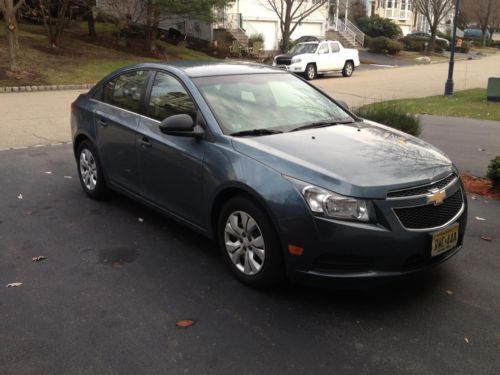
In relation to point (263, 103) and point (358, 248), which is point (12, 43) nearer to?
point (263, 103)

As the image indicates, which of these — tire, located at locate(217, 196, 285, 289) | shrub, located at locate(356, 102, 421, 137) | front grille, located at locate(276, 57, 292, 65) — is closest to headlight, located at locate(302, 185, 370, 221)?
tire, located at locate(217, 196, 285, 289)

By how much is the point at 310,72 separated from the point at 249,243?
72.2 ft

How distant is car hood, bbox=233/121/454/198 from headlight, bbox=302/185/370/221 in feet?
0.15

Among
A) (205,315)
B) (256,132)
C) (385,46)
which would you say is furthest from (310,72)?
(205,315)

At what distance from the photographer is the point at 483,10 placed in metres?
64.2

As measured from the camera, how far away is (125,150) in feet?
17.0

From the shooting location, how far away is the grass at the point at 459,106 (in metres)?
12.9

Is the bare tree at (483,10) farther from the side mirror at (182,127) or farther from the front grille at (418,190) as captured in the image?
the side mirror at (182,127)

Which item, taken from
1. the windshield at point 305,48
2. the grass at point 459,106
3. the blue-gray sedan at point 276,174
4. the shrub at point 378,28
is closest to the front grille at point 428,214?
the blue-gray sedan at point 276,174

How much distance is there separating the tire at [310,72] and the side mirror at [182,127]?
21.1 m

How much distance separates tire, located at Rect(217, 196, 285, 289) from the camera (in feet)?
12.0

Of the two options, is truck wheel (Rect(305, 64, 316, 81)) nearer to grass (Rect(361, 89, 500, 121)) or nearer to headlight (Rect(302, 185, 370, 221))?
grass (Rect(361, 89, 500, 121))

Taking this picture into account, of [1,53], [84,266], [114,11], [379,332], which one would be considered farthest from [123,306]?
[114,11]

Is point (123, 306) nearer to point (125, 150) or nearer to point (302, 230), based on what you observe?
point (302, 230)
